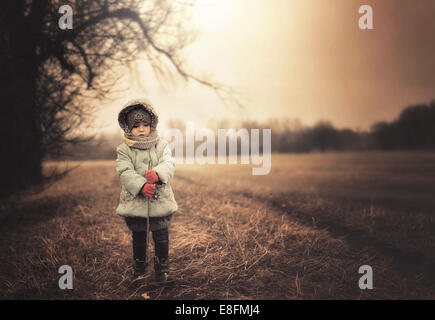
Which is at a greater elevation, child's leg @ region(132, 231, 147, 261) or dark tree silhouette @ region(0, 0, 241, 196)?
dark tree silhouette @ region(0, 0, 241, 196)

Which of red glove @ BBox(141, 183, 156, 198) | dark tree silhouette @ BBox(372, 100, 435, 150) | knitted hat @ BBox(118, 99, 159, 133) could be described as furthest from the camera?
dark tree silhouette @ BBox(372, 100, 435, 150)

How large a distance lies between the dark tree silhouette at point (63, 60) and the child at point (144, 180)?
2272 mm

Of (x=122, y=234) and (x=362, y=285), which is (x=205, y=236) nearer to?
(x=122, y=234)

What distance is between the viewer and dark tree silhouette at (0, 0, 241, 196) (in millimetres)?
4766

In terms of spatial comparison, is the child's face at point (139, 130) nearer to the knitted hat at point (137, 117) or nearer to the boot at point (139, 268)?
the knitted hat at point (137, 117)

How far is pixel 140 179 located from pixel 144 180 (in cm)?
3

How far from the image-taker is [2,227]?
4.26 meters

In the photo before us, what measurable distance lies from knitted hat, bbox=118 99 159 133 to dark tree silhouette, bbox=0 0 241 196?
2217 mm

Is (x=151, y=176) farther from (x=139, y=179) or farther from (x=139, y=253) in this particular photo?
(x=139, y=253)

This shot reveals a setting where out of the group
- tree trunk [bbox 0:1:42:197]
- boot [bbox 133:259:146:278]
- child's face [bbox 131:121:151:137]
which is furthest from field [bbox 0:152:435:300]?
child's face [bbox 131:121:151:137]

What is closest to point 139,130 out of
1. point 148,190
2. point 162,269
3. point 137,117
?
point 137,117

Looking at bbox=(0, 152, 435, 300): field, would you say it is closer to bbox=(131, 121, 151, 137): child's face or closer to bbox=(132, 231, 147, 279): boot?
bbox=(132, 231, 147, 279): boot

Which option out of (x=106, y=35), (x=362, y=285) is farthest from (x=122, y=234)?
(x=106, y=35)
